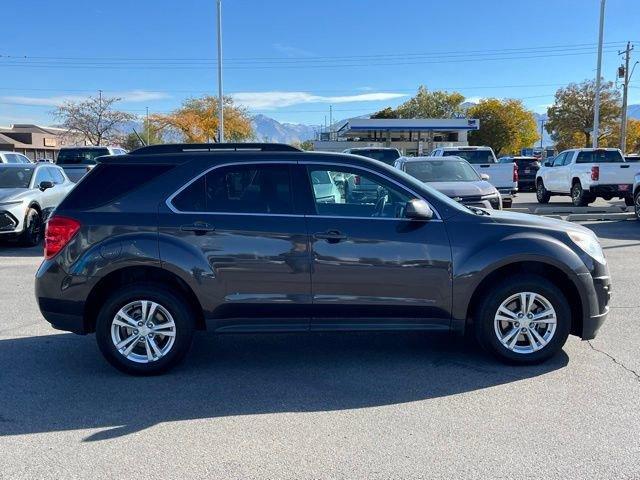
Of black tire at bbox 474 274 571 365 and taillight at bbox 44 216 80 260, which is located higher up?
taillight at bbox 44 216 80 260

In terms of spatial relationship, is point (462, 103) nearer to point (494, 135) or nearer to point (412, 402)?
point (494, 135)

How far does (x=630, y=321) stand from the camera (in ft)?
20.5

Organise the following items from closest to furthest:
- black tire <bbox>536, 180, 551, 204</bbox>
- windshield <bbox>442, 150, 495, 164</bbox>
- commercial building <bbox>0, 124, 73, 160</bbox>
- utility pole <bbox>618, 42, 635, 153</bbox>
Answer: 1. windshield <bbox>442, 150, 495, 164</bbox>
2. black tire <bbox>536, 180, 551, 204</bbox>
3. utility pole <bbox>618, 42, 635, 153</bbox>
4. commercial building <bbox>0, 124, 73, 160</bbox>

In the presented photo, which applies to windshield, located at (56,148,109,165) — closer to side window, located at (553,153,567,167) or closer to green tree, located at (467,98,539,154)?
side window, located at (553,153,567,167)

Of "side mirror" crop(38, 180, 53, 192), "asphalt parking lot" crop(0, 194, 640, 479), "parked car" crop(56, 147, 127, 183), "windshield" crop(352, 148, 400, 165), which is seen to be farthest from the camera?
"parked car" crop(56, 147, 127, 183)

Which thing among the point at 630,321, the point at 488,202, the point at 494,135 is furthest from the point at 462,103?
the point at 630,321

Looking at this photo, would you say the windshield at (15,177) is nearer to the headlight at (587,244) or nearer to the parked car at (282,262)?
the parked car at (282,262)

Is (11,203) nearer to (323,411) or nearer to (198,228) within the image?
(198,228)

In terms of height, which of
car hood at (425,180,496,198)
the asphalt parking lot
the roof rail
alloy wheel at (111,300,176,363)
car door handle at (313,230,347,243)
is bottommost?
the asphalt parking lot

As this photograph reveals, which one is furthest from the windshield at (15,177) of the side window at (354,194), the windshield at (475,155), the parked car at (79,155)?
the windshield at (475,155)

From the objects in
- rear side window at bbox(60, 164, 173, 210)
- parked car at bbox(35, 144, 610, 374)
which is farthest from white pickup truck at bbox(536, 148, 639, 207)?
rear side window at bbox(60, 164, 173, 210)

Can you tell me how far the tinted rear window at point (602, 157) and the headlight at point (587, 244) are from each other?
48.4ft

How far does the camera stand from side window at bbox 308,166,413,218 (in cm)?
492

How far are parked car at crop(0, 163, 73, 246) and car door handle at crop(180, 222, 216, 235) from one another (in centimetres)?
803
